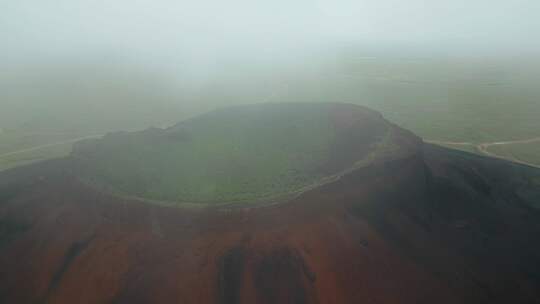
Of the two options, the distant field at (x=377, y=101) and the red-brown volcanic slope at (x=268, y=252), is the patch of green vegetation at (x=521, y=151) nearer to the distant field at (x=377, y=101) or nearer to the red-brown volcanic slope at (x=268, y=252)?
the distant field at (x=377, y=101)

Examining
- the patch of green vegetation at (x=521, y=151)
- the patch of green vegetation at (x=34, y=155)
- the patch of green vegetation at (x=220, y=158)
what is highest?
the patch of green vegetation at (x=220, y=158)

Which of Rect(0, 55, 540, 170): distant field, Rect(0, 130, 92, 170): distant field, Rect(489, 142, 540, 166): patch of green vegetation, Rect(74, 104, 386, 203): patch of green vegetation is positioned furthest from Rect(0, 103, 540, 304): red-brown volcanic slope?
Rect(0, 130, 92, 170): distant field

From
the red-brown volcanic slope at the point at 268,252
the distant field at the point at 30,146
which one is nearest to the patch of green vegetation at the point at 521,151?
the red-brown volcanic slope at the point at 268,252

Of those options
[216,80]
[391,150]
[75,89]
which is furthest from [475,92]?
[75,89]

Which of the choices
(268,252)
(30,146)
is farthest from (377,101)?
(268,252)

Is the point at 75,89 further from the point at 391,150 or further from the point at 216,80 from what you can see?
the point at 391,150

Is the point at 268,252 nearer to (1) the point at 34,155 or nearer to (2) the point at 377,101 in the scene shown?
(1) the point at 34,155
